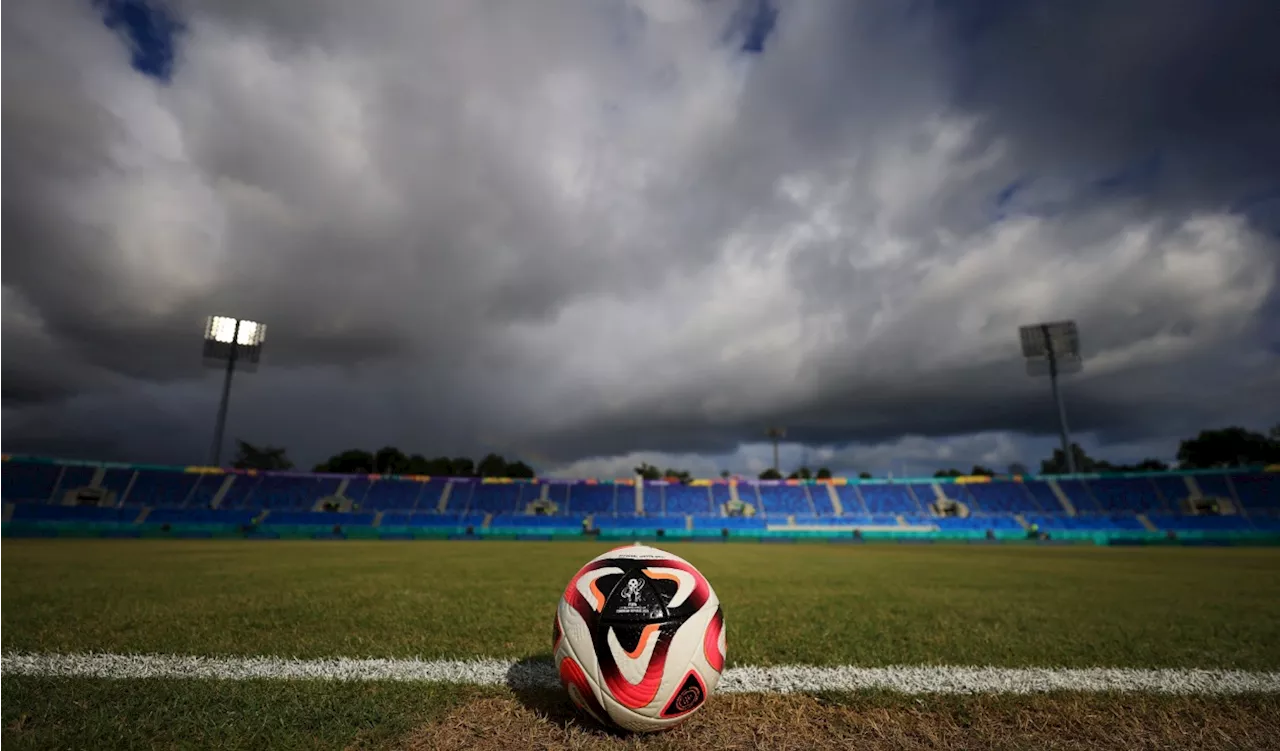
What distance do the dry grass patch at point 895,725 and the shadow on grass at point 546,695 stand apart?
14 mm

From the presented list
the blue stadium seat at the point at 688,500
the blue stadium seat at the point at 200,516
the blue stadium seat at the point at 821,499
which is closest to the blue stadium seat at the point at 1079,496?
the blue stadium seat at the point at 821,499

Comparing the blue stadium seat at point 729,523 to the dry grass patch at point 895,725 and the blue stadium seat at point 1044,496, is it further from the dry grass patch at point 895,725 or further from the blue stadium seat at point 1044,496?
the dry grass patch at point 895,725

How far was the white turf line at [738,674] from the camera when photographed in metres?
4.14

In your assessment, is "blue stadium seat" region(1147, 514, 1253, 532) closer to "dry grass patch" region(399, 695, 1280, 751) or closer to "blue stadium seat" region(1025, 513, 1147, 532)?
"blue stadium seat" region(1025, 513, 1147, 532)

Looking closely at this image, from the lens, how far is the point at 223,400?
1743 inches

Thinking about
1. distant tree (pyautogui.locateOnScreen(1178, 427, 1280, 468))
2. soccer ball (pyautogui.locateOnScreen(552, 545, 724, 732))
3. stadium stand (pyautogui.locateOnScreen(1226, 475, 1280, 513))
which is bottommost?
soccer ball (pyautogui.locateOnScreen(552, 545, 724, 732))

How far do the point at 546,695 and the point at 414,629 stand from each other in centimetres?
287

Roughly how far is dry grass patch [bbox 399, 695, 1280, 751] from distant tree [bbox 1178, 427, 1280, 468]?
325 feet

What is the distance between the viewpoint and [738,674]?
4449 millimetres

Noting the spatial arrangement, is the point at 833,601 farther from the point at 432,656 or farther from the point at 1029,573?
the point at 1029,573

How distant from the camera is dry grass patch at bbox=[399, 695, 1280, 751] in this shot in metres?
3.12

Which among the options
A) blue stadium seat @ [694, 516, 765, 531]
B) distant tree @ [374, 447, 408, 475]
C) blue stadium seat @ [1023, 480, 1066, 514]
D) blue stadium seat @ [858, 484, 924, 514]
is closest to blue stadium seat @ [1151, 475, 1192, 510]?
blue stadium seat @ [1023, 480, 1066, 514]

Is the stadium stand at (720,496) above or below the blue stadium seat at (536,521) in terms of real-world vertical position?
above

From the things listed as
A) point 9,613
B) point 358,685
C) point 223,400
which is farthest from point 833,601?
point 223,400
